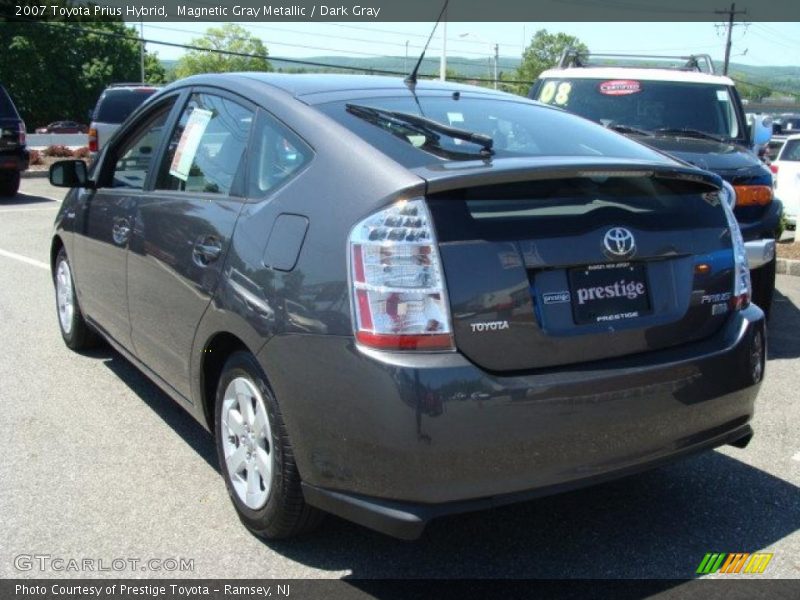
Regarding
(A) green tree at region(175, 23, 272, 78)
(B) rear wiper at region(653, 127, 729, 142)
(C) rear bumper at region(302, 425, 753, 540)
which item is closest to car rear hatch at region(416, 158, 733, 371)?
(C) rear bumper at region(302, 425, 753, 540)

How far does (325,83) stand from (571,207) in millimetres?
1406

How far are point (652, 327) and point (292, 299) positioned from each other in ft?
4.06

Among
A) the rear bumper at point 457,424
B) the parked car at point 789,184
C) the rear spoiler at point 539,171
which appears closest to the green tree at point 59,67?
the parked car at point 789,184

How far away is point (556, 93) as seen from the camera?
846cm

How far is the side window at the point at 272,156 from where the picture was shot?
3.32m

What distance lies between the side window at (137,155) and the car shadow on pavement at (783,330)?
13.8ft

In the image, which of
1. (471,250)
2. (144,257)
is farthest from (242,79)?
(471,250)

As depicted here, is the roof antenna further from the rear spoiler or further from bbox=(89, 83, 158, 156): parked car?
bbox=(89, 83, 158, 156): parked car

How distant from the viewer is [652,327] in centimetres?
307

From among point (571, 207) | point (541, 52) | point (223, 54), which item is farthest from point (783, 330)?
point (541, 52)

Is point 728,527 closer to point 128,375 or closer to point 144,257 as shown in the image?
point 144,257

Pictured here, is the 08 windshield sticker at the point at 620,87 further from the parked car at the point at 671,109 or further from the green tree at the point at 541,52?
the green tree at the point at 541,52

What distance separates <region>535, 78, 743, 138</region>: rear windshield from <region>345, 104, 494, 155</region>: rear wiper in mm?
4679

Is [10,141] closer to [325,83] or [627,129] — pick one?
[627,129]
